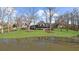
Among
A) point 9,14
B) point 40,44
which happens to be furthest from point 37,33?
point 9,14

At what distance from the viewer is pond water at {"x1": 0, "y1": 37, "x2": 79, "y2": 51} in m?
2.39

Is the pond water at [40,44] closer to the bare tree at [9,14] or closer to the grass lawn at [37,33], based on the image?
the grass lawn at [37,33]

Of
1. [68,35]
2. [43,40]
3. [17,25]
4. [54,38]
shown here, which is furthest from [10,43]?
[68,35]

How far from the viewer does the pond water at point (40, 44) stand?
239cm

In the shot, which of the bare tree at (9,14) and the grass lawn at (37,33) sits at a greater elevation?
the bare tree at (9,14)

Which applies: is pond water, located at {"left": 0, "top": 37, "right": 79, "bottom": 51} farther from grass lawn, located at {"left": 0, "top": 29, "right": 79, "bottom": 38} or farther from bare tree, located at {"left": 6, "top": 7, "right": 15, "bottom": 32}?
bare tree, located at {"left": 6, "top": 7, "right": 15, "bottom": 32}

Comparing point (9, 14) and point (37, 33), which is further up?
point (9, 14)

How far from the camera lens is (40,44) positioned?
2.40 m

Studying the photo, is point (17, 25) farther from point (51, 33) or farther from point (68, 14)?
point (68, 14)

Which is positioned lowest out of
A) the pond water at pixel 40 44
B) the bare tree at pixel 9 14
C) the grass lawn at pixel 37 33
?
the pond water at pixel 40 44

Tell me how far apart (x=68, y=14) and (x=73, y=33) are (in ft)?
0.84

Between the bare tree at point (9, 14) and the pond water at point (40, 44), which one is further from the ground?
the bare tree at point (9, 14)

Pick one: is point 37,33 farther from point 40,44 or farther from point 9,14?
point 9,14

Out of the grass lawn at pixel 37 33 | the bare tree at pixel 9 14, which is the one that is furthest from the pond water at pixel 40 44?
the bare tree at pixel 9 14
